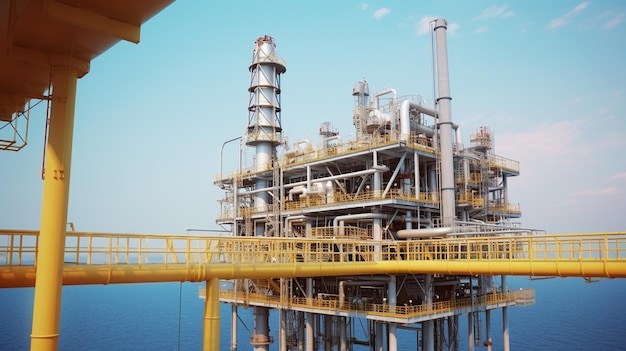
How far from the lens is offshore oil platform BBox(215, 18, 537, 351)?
29.2 meters

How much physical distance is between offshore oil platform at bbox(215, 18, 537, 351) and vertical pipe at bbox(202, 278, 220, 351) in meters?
11.7

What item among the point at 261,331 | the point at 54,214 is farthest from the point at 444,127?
the point at 54,214

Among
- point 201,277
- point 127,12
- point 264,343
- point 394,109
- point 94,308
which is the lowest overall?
point 94,308

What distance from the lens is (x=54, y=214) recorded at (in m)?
11.3

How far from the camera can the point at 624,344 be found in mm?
70062

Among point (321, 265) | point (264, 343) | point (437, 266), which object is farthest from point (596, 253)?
point (264, 343)

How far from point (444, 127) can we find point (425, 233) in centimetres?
779

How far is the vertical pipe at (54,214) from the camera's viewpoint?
11.0 metres

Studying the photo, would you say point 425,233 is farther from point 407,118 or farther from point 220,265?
point 220,265

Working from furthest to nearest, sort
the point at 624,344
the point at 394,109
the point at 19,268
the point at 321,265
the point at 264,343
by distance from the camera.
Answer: the point at 624,344
the point at 264,343
the point at 394,109
the point at 321,265
the point at 19,268

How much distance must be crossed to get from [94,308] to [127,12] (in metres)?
131

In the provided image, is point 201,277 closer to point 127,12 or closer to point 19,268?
point 19,268

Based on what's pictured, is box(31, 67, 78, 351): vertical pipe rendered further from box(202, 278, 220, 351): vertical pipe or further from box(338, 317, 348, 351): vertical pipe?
box(338, 317, 348, 351): vertical pipe

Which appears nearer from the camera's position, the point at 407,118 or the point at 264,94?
the point at 407,118
